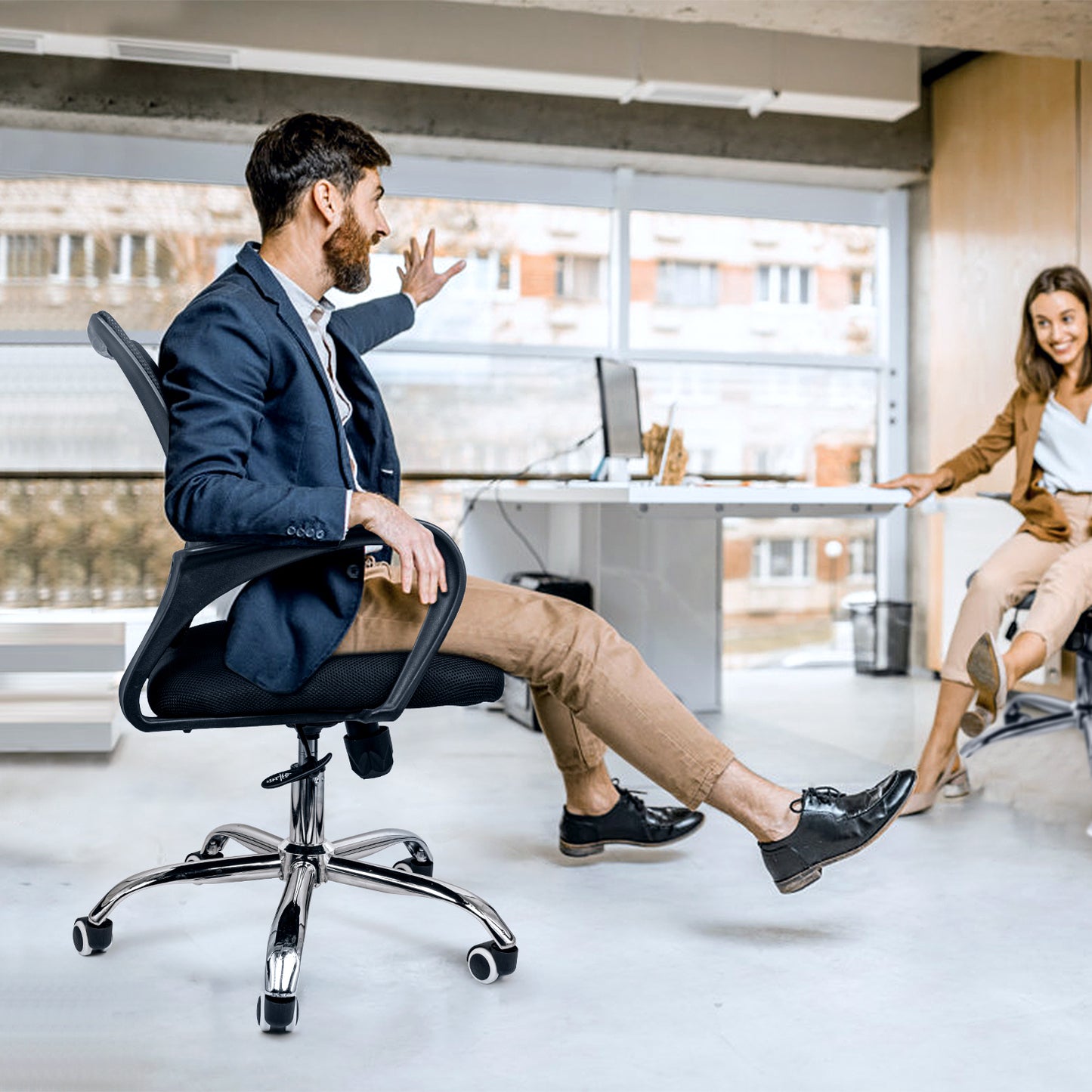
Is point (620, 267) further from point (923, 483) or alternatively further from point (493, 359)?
point (923, 483)

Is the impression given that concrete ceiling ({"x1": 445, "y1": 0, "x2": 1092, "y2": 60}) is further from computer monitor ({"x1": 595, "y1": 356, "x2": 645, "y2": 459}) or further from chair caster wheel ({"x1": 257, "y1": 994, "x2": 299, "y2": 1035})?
chair caster wheel ({"x1": 257, "y1": 994, "x2": 299, "y2": 1035})

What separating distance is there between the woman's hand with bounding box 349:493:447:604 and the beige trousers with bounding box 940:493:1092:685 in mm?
1753

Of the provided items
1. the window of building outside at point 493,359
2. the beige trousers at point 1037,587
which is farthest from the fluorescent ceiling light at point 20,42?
the beige trousers at point 1037,587

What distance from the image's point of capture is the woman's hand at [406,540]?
1.88 m

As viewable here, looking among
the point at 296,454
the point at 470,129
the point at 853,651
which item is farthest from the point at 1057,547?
the point at 470,129

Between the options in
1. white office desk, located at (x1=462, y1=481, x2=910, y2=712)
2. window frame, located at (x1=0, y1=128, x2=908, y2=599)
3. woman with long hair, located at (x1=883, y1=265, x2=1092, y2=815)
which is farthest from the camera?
window frame, located at (x1=0, y1=128, x2=908, y2=599)

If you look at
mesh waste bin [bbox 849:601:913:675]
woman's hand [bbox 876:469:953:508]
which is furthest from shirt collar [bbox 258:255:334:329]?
mesh waste bin [bbox 849:601:913:675]

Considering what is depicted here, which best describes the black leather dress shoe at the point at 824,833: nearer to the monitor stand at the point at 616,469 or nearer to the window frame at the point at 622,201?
the monitor stand at the point at 616,469

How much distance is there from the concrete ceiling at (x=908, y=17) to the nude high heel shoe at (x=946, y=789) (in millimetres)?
2741

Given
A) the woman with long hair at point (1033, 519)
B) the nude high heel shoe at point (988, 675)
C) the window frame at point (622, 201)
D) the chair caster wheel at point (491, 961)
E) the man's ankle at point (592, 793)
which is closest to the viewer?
the chair caster wheel at point (491, 961)

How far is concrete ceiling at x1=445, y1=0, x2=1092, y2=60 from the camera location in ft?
14.4

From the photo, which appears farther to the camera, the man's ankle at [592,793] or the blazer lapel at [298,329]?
the man's ankle at [592,793]

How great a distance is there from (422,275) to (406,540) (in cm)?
109

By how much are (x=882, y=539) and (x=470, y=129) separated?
10.1 feet
